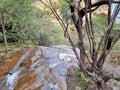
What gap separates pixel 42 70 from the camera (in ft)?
13.3

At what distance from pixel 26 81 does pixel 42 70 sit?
314 mm

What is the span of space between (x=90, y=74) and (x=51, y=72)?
1.40 metres

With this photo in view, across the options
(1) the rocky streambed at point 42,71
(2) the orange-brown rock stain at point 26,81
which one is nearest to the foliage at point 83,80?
(1) the rocky streambed at point 42,71

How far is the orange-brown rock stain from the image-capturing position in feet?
12.5

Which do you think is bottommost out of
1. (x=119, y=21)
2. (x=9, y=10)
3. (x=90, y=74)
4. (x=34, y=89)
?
(x=34, y=89)

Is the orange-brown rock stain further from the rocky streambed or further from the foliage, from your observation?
the foliage

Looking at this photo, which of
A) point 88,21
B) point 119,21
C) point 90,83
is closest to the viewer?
point 88,21

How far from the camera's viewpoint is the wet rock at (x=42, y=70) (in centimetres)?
365

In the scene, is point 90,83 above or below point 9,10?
below

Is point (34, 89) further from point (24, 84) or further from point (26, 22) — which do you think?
point (26, 22)

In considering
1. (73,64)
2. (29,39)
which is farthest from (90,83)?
(29,39)

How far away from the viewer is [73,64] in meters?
4.07

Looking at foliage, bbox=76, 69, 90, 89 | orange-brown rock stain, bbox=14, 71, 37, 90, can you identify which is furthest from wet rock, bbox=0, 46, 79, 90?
foliage, bbox=76, 69, 90, 89

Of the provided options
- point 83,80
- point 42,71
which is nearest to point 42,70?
point 42,71
